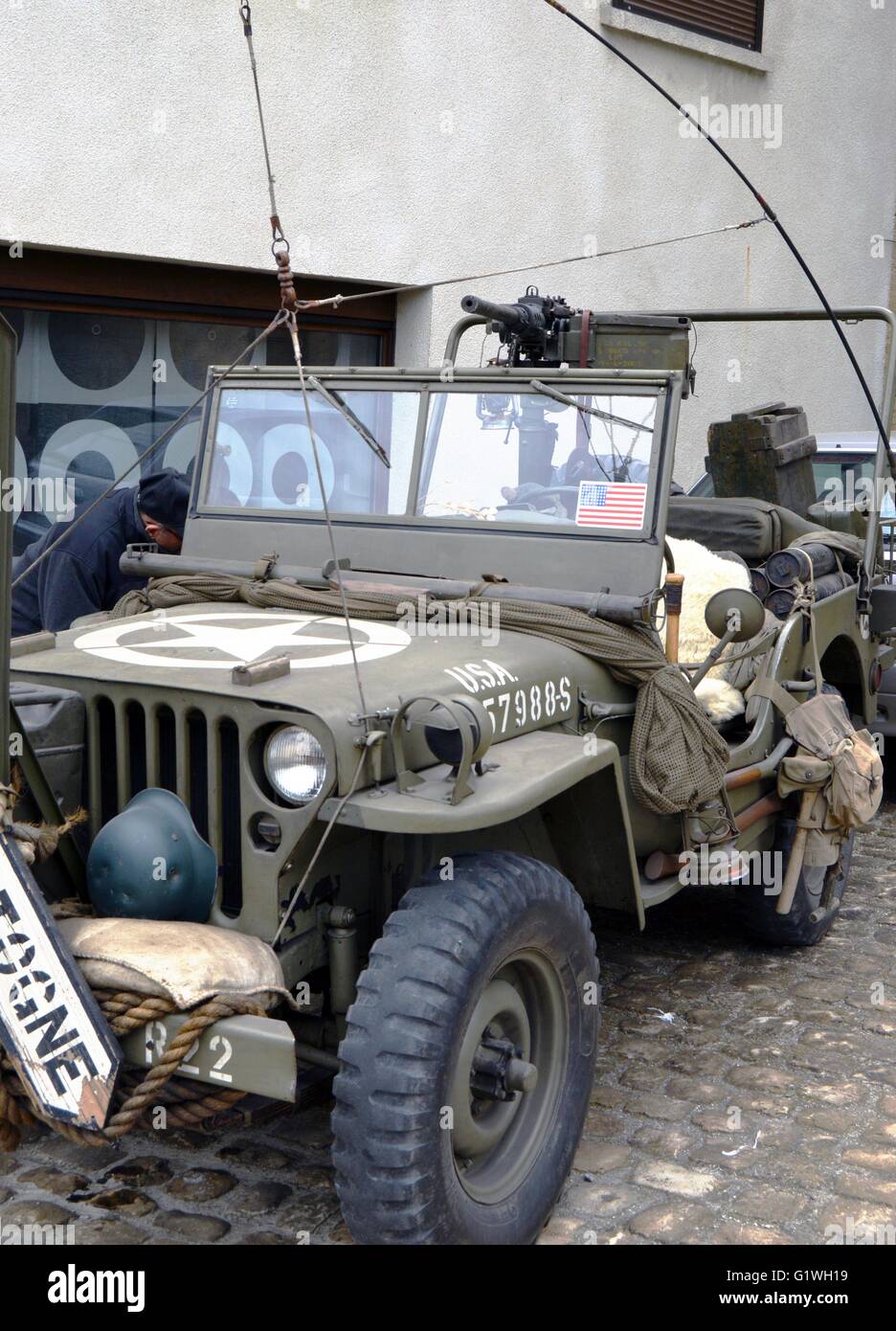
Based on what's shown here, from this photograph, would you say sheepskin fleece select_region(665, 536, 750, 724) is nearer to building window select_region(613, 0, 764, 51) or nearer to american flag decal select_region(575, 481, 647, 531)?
american flag decal select_region(575, 481, 647, 531)

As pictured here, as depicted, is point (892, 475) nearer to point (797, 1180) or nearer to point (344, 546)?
point (344, 546)

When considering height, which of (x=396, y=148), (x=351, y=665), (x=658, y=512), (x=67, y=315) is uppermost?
(x=396, y=148)

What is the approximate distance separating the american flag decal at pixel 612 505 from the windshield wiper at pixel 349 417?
0.58 meters

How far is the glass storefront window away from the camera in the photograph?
7.31 metres

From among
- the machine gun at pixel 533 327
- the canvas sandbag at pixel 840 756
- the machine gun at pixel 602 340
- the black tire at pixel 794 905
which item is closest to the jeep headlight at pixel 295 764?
the canvas sandbag at pixel 840 756

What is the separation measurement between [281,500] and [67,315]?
12.1 feet

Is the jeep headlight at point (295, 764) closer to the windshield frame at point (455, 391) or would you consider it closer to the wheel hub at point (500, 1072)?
the wheel hub at point (500, 1072)

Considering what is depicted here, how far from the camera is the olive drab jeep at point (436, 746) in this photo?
8.66 ft

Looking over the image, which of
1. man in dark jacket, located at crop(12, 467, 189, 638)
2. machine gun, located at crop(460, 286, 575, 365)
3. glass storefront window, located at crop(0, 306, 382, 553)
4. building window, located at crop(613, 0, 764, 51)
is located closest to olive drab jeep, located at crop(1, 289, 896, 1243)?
man in dark jacket, located at crop(12, 467, 189, 638)

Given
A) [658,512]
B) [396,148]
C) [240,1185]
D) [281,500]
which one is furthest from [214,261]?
[240,1185]

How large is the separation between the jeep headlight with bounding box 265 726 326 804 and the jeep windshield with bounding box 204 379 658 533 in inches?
51.7

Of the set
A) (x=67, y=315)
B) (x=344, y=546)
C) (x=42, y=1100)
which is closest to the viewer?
(x=42, y=1100)

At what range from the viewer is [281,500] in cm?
417

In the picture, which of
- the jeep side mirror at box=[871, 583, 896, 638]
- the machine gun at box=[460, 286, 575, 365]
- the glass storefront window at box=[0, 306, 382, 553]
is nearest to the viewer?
the machine gun at box=[460, 286, 575, 365]
